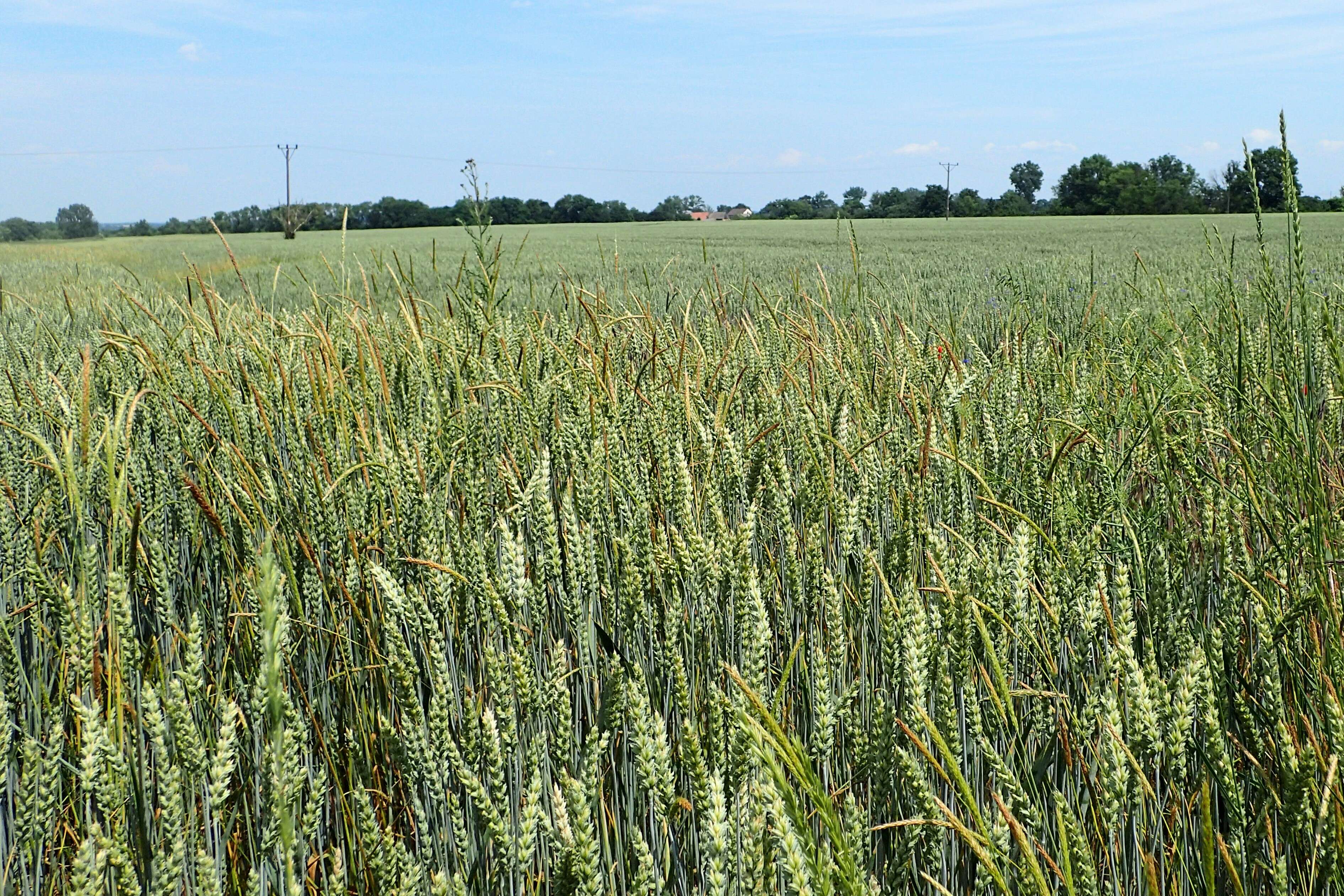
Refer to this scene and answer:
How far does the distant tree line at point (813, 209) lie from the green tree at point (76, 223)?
0.24ft

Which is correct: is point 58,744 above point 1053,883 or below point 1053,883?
above

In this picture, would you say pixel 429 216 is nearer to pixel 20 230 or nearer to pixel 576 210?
pixel 576 210

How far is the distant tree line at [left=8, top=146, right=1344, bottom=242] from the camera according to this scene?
44719 millimetres

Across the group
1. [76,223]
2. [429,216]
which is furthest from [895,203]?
[76,223]

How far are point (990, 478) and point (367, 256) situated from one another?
17.0m

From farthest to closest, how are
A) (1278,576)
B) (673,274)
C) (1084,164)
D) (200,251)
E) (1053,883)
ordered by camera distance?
1. (1084,164)
2. (200,251)
3. (673,274)
4. (1278,576)
5. (1053,883)

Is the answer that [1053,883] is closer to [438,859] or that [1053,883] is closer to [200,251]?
[438,859]

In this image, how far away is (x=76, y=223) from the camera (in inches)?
2141

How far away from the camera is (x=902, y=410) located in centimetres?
216

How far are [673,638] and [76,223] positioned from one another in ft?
212

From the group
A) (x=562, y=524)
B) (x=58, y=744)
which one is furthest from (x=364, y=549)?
(x=58, y=744)

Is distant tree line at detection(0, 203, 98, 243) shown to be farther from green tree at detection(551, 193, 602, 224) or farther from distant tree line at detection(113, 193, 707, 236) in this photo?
green tree at detection(551, 193, 602, 224)

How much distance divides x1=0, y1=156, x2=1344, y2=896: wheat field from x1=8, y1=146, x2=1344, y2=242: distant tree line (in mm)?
40389

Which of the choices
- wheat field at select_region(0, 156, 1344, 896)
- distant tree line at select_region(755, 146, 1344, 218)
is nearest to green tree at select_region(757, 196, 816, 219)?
distant tree line at select_region(755, 146, 1344, 218)
